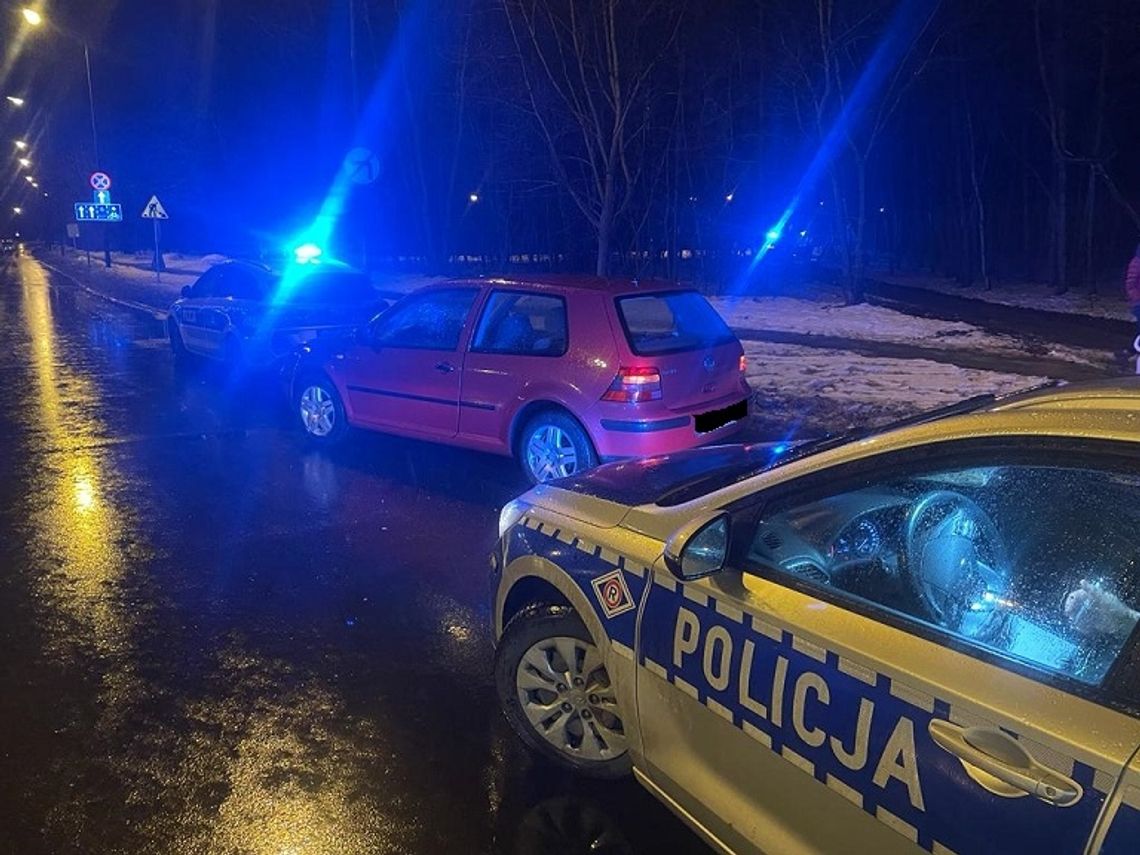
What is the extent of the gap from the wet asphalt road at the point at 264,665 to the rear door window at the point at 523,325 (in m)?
1.14

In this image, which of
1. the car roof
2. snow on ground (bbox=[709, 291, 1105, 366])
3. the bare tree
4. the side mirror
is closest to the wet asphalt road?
the side mirror

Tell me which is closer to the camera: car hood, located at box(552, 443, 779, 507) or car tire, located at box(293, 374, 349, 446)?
car hood, located at box(552, 443, 779, 507)

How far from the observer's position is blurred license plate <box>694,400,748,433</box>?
6.36 meters

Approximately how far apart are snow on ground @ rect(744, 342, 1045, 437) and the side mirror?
232 inches

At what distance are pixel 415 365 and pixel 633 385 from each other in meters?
2.09

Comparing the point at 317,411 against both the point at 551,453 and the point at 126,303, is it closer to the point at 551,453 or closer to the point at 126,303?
the point at 551,453

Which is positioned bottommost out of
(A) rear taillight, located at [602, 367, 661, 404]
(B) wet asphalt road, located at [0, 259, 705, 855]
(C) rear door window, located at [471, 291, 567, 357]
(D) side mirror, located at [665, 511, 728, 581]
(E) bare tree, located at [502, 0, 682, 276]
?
(B) wet asphalt road, located at [0, 259, 705, 855]

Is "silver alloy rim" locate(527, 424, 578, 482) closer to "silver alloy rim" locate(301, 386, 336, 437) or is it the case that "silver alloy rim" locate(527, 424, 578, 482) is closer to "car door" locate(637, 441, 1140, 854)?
"silver alloy rim" locate(301, 386, 336, 437)

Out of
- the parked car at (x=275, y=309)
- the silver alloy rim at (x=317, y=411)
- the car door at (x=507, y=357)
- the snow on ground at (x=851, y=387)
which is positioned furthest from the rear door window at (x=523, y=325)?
the parked car at (x=275, y=309)

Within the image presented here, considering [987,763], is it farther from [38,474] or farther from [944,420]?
[38,474]

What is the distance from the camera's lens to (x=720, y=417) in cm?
653

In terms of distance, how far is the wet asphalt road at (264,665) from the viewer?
309 centimetres

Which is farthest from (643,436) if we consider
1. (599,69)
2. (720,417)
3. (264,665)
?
(599,69)

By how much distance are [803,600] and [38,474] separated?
7.15 metres
